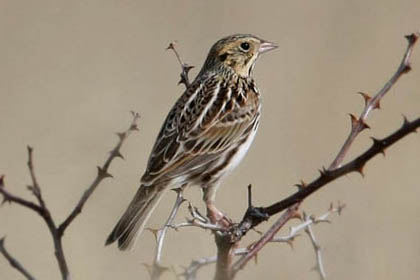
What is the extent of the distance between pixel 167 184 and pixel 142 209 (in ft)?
0.67

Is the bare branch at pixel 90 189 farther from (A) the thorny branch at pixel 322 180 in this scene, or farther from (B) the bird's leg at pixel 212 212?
(B) the bird's leg at pixel 212 212

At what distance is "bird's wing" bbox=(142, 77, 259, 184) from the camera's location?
4.87 meters

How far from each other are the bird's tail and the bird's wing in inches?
2.2

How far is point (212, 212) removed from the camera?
4.58 m

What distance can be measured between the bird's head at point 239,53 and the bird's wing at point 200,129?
33 centimetres

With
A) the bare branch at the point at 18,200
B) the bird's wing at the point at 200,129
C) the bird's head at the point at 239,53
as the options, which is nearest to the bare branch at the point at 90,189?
the bare branch at the point at 18,200

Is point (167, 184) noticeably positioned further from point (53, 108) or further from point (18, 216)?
point (53, 108)

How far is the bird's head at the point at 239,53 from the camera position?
18.6 feet

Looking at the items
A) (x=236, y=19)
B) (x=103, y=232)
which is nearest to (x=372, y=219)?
(x=103, y=232)

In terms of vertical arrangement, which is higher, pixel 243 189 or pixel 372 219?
pixel 243 189

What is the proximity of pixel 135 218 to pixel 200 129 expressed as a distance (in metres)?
0.67

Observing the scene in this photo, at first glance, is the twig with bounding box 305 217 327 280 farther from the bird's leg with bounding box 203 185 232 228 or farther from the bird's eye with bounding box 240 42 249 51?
the bird's eye with bounding box 240 42 249 51

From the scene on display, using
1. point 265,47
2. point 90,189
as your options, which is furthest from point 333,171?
point 265,47

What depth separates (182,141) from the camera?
4984 mm
